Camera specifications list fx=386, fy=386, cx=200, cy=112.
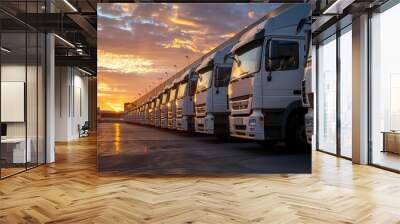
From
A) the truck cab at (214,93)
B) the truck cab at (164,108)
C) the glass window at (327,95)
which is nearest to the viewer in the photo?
the truck cab at (214,93)

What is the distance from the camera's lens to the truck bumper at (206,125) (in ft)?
21.8

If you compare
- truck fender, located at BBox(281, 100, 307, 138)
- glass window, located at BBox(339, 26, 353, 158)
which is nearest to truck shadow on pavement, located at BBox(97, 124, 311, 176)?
truck fender, located at BBox(281, 100, 307, 138)

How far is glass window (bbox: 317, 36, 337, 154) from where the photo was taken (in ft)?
32.7

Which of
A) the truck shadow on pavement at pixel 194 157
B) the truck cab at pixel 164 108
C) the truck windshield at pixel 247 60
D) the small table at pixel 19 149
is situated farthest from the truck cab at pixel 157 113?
the small table at pixel 19 149

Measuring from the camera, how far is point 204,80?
679cm

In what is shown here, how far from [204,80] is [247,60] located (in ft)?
2.84

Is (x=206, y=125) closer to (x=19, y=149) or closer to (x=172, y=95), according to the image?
(x=172, y=95)

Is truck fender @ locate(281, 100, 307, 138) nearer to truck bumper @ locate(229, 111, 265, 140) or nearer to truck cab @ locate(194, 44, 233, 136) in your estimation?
truck bumper @ locate(229, 111, 265, 140)

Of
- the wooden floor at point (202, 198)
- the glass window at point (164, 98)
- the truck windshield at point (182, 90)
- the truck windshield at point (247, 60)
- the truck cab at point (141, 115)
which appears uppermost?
the truck windshield at point (247, 60)

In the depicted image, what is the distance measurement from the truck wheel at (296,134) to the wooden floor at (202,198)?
0.56 m

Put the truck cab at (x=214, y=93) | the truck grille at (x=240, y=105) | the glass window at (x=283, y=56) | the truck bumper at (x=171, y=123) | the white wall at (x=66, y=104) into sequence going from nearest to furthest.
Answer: the glass window at (x=283, y=56), the truck grille at (x=240, y=105), the truck cab at (x=214, y=93), the truck bumper at (x=171, y=123), the white wall at (x=66, y=104)

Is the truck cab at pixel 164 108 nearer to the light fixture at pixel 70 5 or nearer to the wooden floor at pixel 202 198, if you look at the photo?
the wooden floor at pixel 202 198

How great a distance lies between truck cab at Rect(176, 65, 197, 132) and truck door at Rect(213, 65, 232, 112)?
1.35 feet

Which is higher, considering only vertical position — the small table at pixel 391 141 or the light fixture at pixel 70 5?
the light fixture at pixel 70 5
